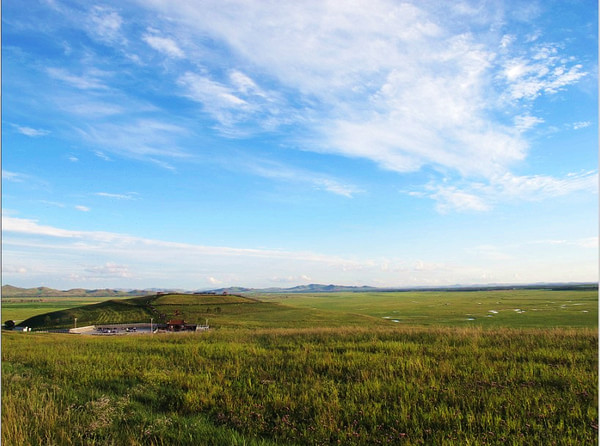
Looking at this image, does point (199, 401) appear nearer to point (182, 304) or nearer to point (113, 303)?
point (182, 304)

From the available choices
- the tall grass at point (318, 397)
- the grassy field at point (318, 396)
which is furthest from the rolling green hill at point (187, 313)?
the tall grass at point (318, 397)

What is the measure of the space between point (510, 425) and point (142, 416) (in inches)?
241

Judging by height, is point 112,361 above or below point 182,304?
above

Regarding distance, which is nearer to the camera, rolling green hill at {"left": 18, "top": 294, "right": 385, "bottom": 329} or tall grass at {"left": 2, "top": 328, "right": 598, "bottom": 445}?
tall grass at {"left": 2, "top": 328, "right": 598, "bottom": 445}

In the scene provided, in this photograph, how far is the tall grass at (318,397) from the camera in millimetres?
5504

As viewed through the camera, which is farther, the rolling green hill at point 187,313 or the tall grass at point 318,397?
the rolling green hill at point 187,313

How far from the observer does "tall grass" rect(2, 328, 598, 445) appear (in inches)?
217

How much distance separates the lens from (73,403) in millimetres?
7137

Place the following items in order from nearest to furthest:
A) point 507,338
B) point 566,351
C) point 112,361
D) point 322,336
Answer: point 566,351, point 112,361, point 507,338, point 322,336

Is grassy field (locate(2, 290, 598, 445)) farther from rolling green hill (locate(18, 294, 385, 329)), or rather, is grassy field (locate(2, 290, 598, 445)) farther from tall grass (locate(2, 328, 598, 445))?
rolling green hill (locate(18, 294, 385, 329))

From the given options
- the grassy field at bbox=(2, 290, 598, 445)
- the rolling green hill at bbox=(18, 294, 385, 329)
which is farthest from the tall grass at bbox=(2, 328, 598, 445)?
the rolling green hill at bbox=(18, 294, 385, 329)

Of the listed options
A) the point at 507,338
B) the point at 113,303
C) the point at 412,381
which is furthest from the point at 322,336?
the point at 113,303

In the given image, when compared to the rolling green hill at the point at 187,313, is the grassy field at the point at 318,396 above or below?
above

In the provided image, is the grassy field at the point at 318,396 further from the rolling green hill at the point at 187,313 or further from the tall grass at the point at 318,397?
the rolling green hill at the point at 187,313
